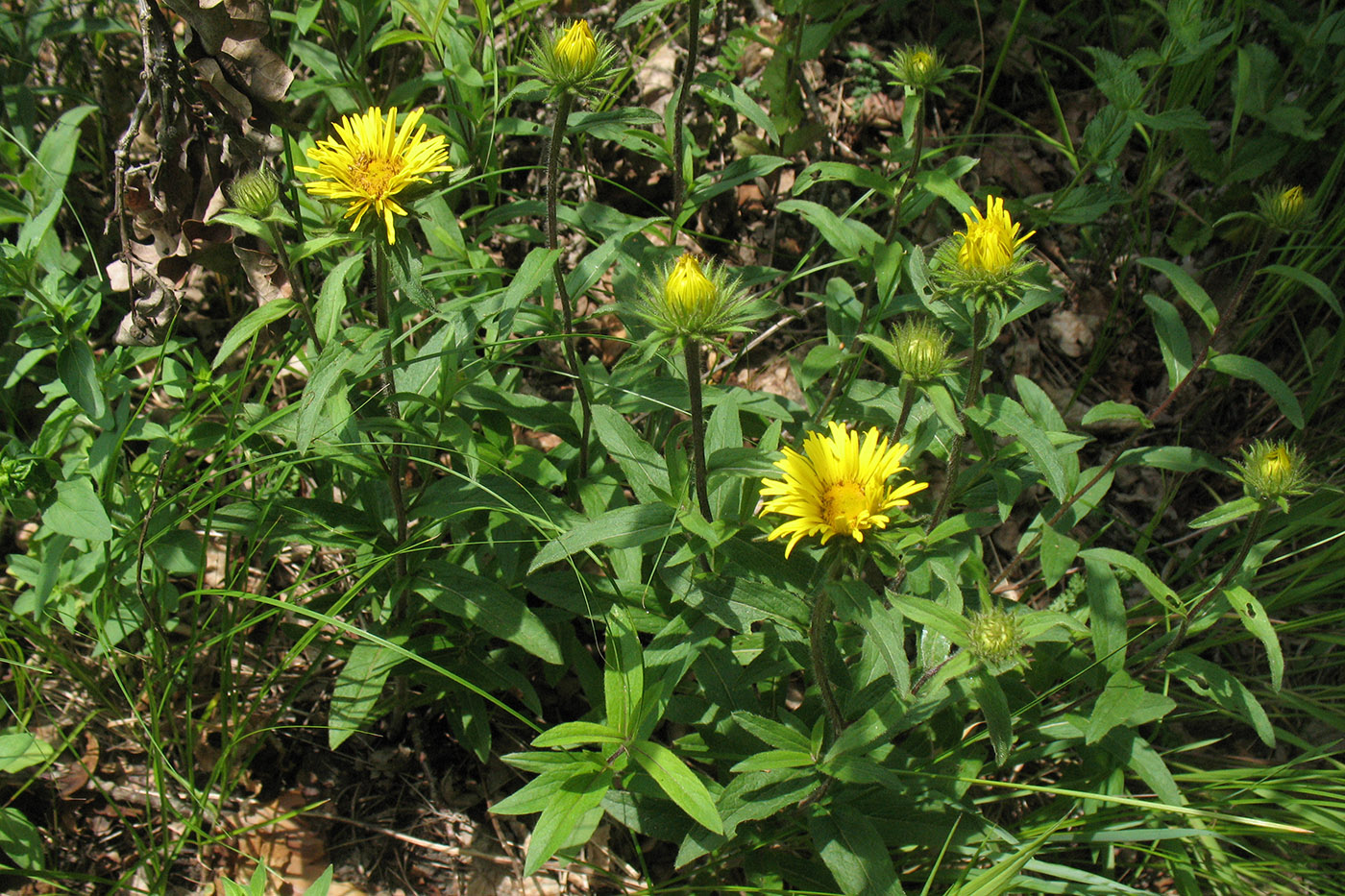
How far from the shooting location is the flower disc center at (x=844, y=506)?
5.68 ft

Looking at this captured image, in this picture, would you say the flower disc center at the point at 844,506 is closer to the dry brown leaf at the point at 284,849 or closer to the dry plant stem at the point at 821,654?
the dry plant stem at the point at 821,654

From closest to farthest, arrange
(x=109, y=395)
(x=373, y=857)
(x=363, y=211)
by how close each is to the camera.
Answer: (x=363, y=211)
(x=109, y=395)
(x=373, y=857)

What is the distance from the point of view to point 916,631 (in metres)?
2.33

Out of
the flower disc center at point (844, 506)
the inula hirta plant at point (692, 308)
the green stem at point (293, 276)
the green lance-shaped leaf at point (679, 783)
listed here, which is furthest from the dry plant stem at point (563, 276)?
the green lance-shaped leaf at point (679, 783)

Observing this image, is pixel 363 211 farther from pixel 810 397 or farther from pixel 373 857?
pixel 373 857

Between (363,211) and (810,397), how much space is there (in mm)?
1352

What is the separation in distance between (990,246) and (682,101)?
1060 mm

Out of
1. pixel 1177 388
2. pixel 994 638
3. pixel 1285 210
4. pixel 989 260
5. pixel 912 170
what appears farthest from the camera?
pixel 912 170

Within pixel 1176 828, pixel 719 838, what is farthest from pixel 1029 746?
pixel 719 838

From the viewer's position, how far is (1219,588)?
2193 mm

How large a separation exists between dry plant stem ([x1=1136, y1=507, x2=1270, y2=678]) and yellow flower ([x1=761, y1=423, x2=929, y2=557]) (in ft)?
2.96

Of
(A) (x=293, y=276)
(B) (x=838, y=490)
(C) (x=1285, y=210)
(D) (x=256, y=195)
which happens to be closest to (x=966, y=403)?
(B) (x=838, y=490)

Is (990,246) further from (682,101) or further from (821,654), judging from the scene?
(682,101)

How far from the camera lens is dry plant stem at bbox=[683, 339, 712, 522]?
1.82 metres
